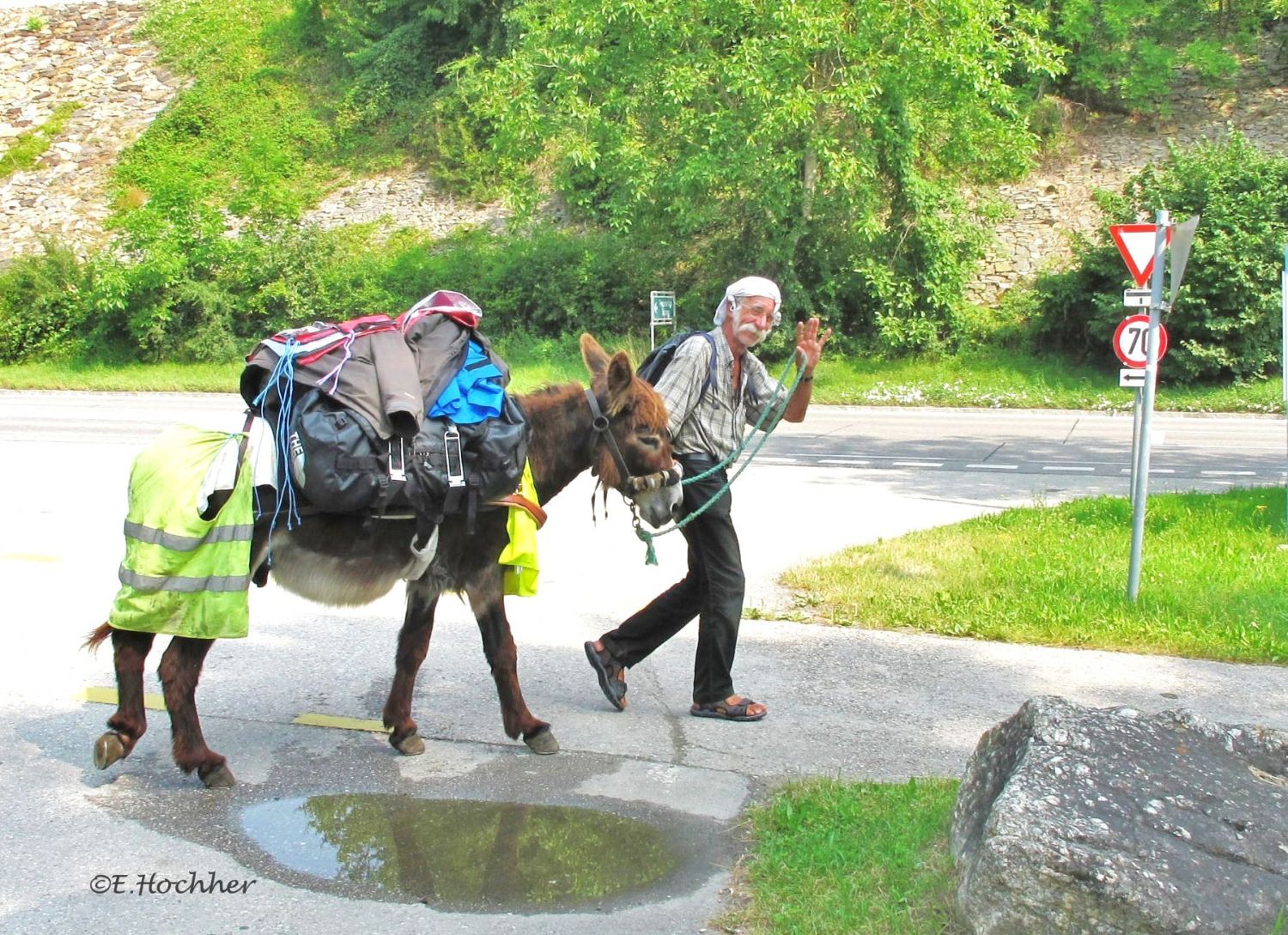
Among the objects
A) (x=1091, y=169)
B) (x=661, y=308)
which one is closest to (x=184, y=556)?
(x=661, y=308)

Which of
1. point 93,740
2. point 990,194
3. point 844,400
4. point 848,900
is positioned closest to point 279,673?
point 93,740

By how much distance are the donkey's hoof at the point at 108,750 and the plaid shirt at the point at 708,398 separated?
251 cm

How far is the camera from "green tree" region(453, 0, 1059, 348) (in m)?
22.9

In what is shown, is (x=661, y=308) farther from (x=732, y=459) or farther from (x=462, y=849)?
(x=462, y=849)

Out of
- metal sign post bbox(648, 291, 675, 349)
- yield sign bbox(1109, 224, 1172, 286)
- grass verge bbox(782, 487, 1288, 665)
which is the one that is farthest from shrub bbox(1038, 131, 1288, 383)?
yield sign bbox(1109, 224, 1172, 286)

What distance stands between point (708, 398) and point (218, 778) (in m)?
2.57

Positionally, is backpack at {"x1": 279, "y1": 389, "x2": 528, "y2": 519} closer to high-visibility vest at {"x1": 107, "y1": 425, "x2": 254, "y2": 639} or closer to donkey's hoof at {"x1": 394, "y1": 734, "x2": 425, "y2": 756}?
high-visibility vest at {"x1": 107, "y1": 425, "x2": 254, "y2": 639}

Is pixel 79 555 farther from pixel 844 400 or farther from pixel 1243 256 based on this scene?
pixel 1243 256

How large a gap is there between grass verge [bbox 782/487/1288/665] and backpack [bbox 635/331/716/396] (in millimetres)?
2552

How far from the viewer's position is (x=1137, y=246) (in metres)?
8.78

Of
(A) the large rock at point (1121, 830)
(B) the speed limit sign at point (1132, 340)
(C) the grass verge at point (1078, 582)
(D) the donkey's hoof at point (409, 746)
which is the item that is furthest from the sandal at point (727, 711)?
(B) the speed limit sign at point (1132, 340)

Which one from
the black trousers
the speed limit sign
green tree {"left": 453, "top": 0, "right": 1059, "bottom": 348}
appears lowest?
the black trousers

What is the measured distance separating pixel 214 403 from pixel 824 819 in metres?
21.9

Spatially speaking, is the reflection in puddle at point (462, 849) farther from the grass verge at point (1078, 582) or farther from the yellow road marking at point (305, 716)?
the grass verge at point (1078, 582)
